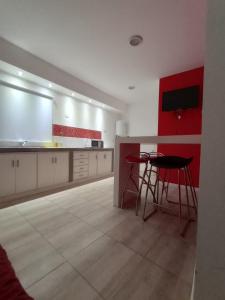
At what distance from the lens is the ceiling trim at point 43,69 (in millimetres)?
2434

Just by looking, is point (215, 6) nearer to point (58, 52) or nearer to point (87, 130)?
point (58, 52)

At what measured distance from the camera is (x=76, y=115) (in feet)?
14.0

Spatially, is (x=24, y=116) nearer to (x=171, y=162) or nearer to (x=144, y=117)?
(x=171, y=162)

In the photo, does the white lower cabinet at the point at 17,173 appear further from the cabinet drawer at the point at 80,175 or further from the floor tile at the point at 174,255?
the floor tile at the point at 174,255

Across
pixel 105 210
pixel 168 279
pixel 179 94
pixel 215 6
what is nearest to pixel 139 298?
pixel 168 279

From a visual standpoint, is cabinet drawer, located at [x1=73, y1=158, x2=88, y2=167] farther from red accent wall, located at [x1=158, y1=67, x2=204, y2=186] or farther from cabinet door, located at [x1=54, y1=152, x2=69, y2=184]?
red accent wall, located at [x1=158, y1=67, x2=204, y2=186]

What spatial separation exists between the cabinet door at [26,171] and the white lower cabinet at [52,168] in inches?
4.5

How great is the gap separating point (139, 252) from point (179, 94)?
3.13 m

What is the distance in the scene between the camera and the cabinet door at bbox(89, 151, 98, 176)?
3916mm

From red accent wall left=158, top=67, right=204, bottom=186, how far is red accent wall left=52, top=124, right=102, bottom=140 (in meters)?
2.26

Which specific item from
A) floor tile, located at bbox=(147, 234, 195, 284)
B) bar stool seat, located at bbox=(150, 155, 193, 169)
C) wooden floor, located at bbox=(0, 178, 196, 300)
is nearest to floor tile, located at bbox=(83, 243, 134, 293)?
wooden floor, located at bbox=(0, 178, 196, 300)

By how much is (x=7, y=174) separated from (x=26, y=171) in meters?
0.29

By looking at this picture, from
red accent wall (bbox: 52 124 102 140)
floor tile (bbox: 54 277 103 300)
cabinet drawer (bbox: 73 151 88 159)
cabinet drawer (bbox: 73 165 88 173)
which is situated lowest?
floor tile (bbox: 54 277 103 300)

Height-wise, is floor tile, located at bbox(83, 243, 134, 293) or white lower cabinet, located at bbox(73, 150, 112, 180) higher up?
white lower cabinet, located at bbox(73, 150, 112, 180)
